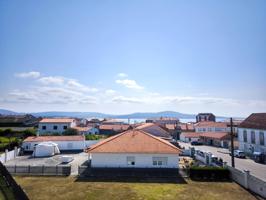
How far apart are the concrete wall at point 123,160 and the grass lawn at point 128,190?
12.4 ft

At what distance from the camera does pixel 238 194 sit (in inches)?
830

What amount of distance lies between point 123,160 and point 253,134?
99.8 feet

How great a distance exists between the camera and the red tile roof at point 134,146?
94.1 ft

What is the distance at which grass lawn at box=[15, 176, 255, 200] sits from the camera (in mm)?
20219

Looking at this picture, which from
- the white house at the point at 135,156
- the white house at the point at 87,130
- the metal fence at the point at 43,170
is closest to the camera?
the metal fence at the point at 43,170

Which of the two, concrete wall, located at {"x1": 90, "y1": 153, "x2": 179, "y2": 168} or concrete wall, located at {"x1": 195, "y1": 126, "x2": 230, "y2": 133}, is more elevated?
concrete wall, located at {"x1": 195, "y1": 126, "x2": 230, "y2": 133}

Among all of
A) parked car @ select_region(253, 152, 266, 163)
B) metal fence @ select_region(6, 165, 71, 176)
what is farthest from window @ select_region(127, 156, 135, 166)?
parked car @ select_region(253, 152, 266, 163)

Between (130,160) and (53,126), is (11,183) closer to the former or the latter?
(130,160)

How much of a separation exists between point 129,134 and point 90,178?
977cm

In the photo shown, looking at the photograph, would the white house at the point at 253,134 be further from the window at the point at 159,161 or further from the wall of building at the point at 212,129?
the wall of building at the point at 212,129

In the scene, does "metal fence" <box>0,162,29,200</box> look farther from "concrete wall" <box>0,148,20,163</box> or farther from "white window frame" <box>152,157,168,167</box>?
"concrete wall" <box>0,148,20,163</box>

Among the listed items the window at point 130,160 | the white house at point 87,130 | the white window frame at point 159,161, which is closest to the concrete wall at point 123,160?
the white window frame at point 159,161

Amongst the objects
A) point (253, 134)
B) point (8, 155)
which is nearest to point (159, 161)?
point (8, 155)

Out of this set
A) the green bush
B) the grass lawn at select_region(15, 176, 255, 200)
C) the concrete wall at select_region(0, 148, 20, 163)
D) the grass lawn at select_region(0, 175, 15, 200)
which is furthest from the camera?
the concrete wall at select_region(0, 148, 20, 163)
